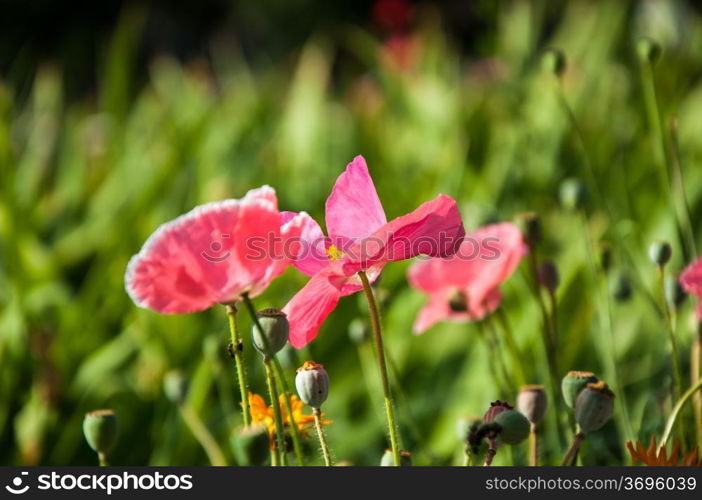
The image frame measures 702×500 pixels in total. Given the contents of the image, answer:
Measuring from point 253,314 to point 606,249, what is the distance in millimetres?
288

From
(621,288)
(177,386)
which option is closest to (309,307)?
(177,386)

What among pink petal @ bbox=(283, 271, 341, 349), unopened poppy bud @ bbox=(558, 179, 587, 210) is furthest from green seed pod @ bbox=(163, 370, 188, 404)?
unopened poppy bud @ bbox=(558, 179, 587, 210)

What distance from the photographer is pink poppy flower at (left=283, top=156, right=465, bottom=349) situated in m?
0.31

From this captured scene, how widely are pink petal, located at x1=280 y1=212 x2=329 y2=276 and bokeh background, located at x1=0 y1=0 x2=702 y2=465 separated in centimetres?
11

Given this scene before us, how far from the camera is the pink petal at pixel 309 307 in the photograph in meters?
0.33

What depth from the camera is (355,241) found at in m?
0.34

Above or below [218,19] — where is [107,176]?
below

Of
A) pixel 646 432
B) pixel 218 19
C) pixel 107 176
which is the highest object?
pixel 218 19

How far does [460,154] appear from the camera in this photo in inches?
42.0

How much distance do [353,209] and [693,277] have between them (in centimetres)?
18

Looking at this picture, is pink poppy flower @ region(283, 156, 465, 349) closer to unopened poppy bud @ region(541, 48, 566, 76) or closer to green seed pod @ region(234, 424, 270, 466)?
green seed pod @ region(234, 424, 270, 466)

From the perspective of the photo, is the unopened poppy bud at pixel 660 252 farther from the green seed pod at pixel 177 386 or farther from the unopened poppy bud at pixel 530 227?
the green seed pod at pixel 177 386

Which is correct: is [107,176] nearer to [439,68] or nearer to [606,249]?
[439,68]

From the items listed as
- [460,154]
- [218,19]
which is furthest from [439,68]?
[218,19]
